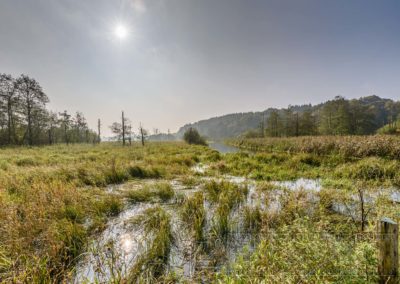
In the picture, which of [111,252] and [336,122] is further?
[336,122]

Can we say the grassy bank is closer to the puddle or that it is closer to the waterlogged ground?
the puddle

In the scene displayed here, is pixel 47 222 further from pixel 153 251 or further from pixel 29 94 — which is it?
pixel 29 94

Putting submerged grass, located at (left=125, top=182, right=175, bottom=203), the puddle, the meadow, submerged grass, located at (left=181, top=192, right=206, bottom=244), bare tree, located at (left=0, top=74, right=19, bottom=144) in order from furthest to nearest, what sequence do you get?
1. bare tree, located at (left=0, top=74, right=19, bottom=144)
2. submerged grass, located at (left=125, top=182, right=175, bottom=203)
3. submerged grass, located at (left=181, top=192, right=206, bottom=244)
4. the puddle
5. the meadow

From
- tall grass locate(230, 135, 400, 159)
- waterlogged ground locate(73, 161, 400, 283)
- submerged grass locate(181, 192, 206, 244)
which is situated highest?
tall grass locate(230, 135, 400, 159)

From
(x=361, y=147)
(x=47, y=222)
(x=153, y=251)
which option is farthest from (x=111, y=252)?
(x=361, y=147)

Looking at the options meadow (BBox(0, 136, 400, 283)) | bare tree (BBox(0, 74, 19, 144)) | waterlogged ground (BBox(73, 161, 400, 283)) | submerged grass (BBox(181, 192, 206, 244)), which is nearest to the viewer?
meadow (BBox(0, 136, 400, 283))

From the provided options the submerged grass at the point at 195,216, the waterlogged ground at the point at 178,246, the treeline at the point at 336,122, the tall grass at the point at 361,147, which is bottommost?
the waterlogged ground at the point at 178,246

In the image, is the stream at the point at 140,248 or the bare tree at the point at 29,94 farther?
the bare tree at the point at 29,94

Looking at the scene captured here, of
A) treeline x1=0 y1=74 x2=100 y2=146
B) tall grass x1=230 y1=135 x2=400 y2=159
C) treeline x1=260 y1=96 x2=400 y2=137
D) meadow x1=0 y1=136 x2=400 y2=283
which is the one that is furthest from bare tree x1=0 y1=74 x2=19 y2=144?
treeline x1=260 y1=96 x2=400 y2=137

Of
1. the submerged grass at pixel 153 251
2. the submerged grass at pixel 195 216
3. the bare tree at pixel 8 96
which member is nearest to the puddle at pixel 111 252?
the submerged grass at pixel 153 251

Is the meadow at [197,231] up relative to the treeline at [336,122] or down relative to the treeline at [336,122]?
down

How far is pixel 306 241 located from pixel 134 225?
3452 mm

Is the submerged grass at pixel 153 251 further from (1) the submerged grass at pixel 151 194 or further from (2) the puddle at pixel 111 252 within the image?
(1) the submerged grass at pixel 151 194

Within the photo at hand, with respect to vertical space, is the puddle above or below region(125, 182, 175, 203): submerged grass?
below
